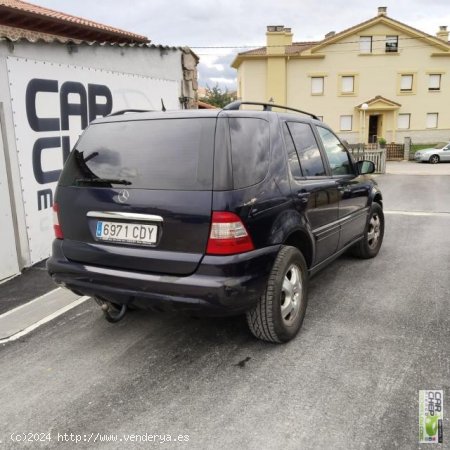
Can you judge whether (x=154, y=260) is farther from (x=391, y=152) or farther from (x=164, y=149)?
(x=391, y=152)

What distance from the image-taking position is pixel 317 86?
3628cm

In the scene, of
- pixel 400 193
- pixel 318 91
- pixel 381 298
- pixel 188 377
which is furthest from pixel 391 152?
pixel 188 377

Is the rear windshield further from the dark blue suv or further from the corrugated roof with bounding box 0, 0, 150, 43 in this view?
the corrugated roof with bounding box 0, 0, 150, 43

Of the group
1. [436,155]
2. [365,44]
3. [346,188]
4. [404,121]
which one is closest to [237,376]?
[346,188]

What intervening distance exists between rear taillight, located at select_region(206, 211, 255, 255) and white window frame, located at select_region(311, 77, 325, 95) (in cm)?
3570

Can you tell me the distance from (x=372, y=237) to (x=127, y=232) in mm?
3806

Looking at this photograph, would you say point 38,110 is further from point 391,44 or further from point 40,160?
point 391,44

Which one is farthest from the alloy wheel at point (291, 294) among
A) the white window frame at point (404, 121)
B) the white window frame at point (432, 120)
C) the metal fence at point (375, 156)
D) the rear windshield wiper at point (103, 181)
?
Answer: the white window frame at point (432, 120)

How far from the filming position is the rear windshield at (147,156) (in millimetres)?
2984

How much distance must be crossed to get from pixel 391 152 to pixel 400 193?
18907 millimetres

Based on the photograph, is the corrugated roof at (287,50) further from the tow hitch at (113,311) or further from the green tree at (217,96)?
the tow hitch at (113,311)

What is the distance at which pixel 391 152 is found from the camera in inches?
1188

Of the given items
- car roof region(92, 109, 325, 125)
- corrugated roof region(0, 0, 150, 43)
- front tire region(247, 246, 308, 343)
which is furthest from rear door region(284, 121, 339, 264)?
corrugated roof region(0, 0, 150, 43)

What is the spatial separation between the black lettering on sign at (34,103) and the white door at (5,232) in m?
0.59
